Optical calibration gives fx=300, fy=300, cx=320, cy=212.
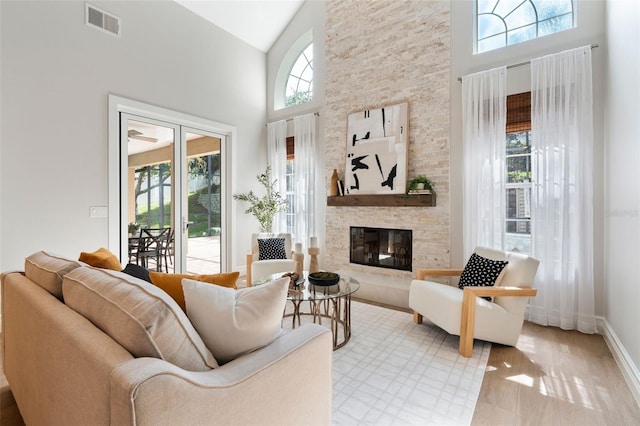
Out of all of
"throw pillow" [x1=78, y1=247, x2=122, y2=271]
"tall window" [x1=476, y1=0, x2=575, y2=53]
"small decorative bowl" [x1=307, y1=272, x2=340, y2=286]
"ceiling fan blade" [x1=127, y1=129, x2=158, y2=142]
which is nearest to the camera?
"throw pillow" [x1=78, y1=247, x2=122, y2=271]

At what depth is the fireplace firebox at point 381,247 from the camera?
13.2 ft

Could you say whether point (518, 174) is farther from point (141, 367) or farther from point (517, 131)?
point (141, 367)

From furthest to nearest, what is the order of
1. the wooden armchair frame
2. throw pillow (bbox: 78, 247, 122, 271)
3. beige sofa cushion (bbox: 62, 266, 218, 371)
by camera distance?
the wooden armchair frame → throw pillow (bbox: 78, 247, 122, 271) → beige sofa cushion (bbox: 62, 266, 218, 371)

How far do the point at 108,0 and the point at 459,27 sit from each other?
4135 mm

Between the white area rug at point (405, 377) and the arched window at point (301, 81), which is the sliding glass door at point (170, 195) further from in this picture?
the white area rug at point (405, 377)

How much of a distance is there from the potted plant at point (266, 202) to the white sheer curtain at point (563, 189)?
11.7ft

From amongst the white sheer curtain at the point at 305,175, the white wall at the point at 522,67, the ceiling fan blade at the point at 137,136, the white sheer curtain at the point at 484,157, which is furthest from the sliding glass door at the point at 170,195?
the white sheer curtain at the point at 484,157

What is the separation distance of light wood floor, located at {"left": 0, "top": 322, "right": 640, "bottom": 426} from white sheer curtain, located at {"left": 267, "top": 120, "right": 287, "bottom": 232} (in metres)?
3.61

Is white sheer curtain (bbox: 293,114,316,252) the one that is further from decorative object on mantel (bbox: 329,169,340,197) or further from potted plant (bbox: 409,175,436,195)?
potted plant (bbox: 409,175,436,195)

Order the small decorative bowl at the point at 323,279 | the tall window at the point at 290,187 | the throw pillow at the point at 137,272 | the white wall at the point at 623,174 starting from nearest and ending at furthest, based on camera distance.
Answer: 1. the throw pillow at the point at 137,272
2. the white wall at the point at 623,174
3. the small decorative bowl at the point at 323,279
4. the tall window at the point at 290,187

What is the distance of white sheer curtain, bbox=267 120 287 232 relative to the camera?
5195 mm

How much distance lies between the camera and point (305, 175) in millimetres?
4902

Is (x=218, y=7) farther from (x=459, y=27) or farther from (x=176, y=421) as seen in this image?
(x=176, y=421)

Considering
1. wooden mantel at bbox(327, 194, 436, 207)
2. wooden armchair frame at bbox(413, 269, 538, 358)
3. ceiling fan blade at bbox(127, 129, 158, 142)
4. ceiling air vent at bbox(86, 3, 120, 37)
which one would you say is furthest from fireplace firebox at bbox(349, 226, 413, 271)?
ceiling air vent at bbox(86, 3, 120, 37)
